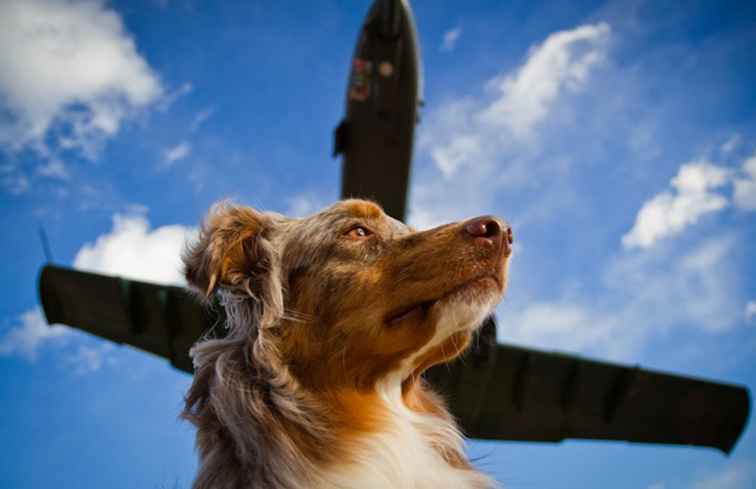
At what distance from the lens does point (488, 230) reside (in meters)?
2.17

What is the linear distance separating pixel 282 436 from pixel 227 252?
772 millimetres

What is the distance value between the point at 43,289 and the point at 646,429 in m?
15.2

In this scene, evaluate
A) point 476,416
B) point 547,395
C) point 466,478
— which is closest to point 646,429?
point 547,395

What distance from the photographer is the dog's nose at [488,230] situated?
217cm

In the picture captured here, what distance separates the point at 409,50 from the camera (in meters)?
15.7

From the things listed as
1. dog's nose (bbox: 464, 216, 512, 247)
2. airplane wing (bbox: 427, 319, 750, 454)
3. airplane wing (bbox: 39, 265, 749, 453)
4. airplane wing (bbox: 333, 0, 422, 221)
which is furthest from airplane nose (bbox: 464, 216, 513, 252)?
airplane wing (bbox: 333, 0, 422, 221)

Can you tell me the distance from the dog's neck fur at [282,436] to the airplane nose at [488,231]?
2.32 ft

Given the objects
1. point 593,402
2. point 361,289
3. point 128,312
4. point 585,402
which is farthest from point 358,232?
point 593,402

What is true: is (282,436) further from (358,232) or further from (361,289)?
(358,232)

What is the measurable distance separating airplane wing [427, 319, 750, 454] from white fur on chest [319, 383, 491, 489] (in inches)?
479

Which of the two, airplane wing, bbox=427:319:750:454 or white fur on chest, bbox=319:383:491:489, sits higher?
airplane wing, bbox=427:319:750:454

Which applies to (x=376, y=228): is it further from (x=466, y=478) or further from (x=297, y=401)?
(x=466, y=478)

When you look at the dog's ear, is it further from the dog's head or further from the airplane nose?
the airplane nose

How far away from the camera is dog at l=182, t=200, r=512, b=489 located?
206 centimetres
